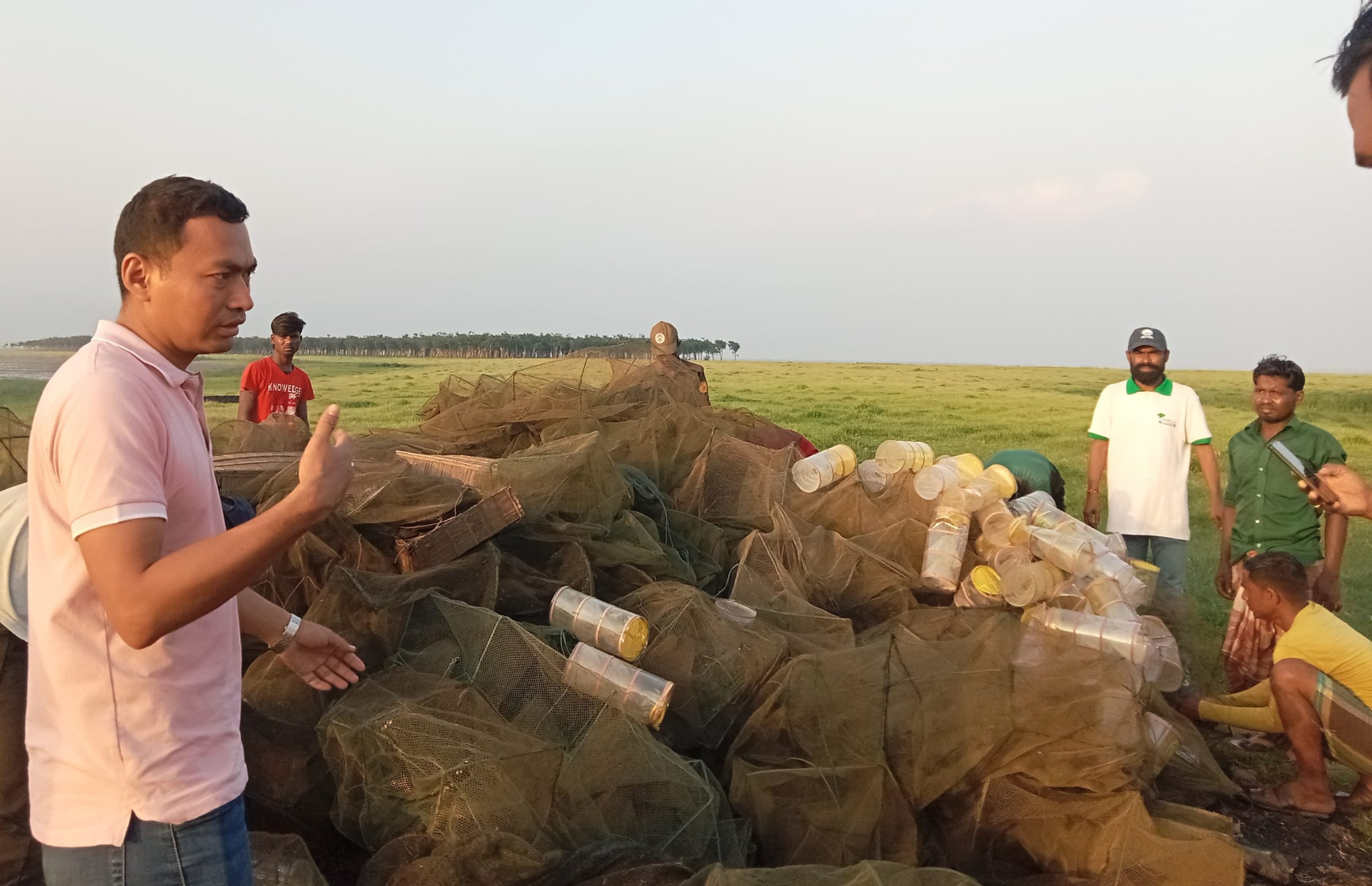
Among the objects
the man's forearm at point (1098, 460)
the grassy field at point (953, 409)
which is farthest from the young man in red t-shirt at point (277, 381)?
the man's forearm at point (1098, 460)

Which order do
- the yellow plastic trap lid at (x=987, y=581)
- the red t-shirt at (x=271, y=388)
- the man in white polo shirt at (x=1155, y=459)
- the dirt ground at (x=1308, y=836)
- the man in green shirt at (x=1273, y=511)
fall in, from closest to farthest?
1. the dirt ground at (x=1308, y=836)
2. the yellow plastic trap lid at (x=987, y=581)
3. the man in green shirt at (x=1273, y=511)
4. the man in white polo shirt at (x=1155, y=459)
5. the red t-shirt at (x=271, y=388)

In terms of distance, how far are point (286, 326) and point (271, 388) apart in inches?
20.5

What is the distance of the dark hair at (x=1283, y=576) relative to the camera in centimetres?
488

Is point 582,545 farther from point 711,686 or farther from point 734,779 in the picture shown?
point 734,779

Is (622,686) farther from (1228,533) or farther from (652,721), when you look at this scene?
(1228,533)

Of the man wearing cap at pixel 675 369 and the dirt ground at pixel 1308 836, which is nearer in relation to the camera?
the dirt ground at pixel 1308 836

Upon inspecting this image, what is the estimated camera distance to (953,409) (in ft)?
92.4

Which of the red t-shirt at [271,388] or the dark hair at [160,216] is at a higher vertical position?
the dark hair at [160,216]

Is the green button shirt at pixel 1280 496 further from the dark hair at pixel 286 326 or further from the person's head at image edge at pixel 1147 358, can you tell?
the dark hair at pixel 286 326

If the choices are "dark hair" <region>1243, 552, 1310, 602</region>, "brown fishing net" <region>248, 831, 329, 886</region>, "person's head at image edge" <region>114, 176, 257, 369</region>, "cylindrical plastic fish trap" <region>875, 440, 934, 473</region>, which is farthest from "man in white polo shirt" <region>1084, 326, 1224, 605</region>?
"person's head at image edge" <region>114, 176, 257, 369</region>

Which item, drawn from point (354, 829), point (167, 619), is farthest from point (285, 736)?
point (167, 619)

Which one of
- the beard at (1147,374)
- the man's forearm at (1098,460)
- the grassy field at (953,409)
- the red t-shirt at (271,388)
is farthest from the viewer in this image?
the grassy field at (953,409)

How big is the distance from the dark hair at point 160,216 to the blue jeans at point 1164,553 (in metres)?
6.14

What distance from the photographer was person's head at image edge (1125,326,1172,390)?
6562mm
